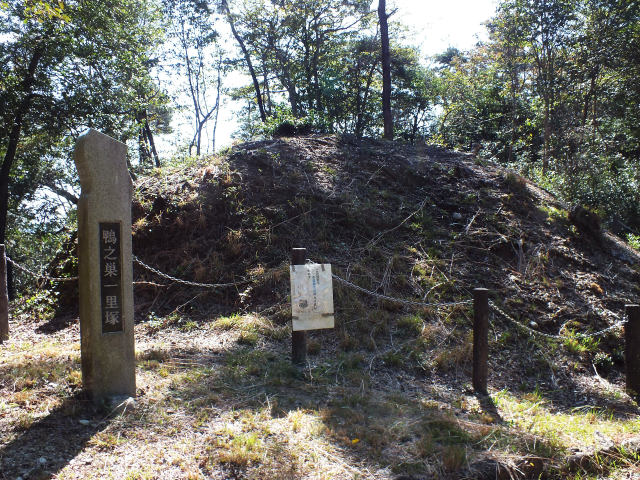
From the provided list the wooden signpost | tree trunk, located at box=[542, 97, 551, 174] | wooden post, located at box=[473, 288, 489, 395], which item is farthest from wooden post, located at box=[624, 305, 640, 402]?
tree trunk, located at box=[542, 97, 551, 174]

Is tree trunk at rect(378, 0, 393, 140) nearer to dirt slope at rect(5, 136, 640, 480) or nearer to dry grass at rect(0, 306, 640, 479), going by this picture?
dirt slope at rect(5, 136, 640, 480)

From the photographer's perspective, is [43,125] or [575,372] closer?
[575,372]

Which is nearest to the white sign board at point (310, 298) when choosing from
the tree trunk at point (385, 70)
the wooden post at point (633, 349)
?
the wooden post at point (633, 349)

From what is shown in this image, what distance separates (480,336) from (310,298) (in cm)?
178

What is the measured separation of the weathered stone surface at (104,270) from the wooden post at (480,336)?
3.32 meters

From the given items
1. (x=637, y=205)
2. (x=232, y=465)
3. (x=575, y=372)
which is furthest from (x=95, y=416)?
(x=637, y=205)

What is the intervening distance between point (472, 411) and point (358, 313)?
219 centimetres

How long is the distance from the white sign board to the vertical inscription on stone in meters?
1.66

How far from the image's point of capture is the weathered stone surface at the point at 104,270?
376 centimetres

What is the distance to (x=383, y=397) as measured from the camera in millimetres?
4457

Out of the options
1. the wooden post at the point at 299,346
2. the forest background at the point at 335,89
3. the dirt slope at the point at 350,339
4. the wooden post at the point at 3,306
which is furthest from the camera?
the forest background at the point at 335,89

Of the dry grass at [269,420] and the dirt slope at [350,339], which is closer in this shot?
the dry grass at [269,420]

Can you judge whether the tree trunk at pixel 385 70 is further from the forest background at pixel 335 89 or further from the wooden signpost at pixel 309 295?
the wooden signpost at pixel 309 295

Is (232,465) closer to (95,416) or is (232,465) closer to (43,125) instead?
(95,416)
